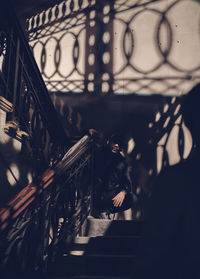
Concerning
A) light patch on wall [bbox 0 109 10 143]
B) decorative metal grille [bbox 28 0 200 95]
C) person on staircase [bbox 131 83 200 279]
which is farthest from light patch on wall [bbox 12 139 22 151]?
decorative metal grille [bbox 28 0 200 95]

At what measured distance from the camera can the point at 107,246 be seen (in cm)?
293

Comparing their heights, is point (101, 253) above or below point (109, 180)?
below

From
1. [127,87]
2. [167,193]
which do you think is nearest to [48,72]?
[127,87]

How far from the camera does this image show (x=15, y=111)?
2822 millimetres

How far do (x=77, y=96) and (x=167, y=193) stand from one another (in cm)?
506

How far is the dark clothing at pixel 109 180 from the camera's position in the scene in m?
3.91

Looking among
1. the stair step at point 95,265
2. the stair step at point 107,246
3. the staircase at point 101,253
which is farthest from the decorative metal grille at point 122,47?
the stair step at point 95,265

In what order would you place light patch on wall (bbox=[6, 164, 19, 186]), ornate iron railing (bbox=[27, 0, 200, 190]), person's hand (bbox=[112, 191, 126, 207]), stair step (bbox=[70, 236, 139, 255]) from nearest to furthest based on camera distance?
light patch on wall (bbox=[6, 164, 19, 186]) < stair step (bbox=[70, 236, 139, 255]) < person's hand (bbox=[112, 191, 126, 207]) < ornate iron railing (bbox=[27, 0, 200, 190])

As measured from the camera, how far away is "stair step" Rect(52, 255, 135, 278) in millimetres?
2535

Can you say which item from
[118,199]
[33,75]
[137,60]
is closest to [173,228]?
[33,75]

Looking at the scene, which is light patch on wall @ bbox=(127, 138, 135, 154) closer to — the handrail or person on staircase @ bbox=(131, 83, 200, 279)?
the handrail

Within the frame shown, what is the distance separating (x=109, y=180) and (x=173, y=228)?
3.43 m

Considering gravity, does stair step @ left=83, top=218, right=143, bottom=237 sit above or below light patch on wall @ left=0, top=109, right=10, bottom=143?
below

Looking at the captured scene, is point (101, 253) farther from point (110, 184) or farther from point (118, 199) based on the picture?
point (110, 184)
